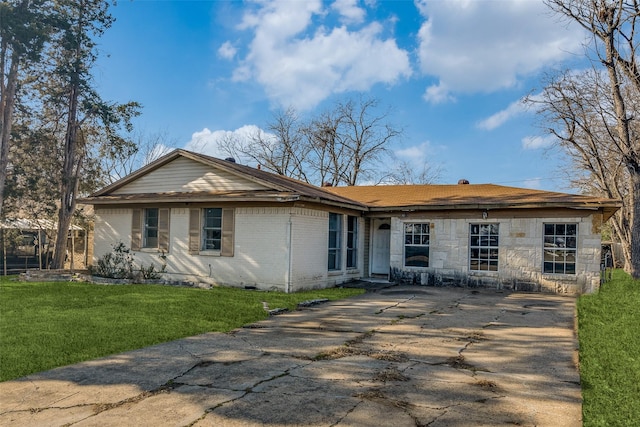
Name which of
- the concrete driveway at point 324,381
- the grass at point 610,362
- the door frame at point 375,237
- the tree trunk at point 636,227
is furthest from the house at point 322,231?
the concrete driveway at point 324,381

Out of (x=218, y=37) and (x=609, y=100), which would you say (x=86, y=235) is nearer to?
(x=218, y=37)

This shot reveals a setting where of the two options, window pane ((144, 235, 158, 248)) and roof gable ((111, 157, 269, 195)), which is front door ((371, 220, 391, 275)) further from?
window pane ((144, 235, 158, 248))

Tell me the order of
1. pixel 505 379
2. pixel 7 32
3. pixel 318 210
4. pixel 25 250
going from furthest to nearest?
pixel 25 250, pixel 7 32, pixel 318 210, pixel 505 379

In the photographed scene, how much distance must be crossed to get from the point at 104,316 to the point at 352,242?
30.2 feet

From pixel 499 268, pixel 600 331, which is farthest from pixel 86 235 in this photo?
pixel 600 331

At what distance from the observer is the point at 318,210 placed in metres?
13.9

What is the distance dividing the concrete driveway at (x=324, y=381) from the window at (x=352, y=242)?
752 centimetres

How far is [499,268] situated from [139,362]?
1182 centimetres

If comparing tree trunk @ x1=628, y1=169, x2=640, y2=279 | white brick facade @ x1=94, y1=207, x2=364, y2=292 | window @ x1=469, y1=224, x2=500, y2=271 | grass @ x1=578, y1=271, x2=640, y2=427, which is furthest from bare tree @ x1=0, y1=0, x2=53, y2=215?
tree trunk @ x1=628, y1=169, x2=640, y2=279

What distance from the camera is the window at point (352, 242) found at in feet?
52.0

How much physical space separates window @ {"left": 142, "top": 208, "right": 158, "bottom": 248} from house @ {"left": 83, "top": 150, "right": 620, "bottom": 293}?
3 centimetres

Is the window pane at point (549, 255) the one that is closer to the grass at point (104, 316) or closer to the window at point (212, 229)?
the grass at point (104, 316)

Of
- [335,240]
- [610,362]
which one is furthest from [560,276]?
[610,362]

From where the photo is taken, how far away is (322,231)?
46.1 feet
